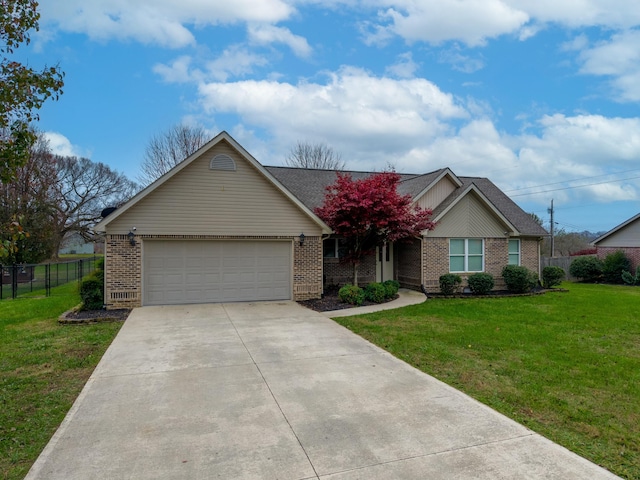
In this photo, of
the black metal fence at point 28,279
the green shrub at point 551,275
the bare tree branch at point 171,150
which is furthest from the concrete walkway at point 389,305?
the bare tree branch at point 171,150

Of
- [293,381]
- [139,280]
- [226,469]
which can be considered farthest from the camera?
[139,280]

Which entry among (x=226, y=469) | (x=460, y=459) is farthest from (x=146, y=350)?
(x=460, y=459)

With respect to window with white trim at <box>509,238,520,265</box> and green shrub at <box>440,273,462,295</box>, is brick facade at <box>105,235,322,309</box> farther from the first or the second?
window with white trim at <box>509,238,520,265</box>

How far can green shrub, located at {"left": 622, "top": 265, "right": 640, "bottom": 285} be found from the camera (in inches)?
869

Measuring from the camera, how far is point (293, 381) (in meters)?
5.98

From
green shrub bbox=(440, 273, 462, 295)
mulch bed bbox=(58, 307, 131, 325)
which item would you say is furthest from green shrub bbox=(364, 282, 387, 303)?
mulch bed bbox=(58, 307, 131, 325)

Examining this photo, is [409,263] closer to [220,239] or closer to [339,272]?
[339,272]

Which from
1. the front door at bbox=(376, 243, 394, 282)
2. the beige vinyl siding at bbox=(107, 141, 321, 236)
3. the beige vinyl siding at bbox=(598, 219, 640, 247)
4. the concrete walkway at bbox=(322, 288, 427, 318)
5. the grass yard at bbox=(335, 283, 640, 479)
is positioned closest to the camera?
the grass yard at bbox=(335, 283, 640, 479)

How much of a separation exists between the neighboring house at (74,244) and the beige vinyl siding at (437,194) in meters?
35.0

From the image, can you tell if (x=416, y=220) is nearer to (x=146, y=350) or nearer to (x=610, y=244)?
(x=146, y=350)

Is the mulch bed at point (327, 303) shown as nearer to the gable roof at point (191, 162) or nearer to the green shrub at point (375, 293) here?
the green shrub at point (375, 293)

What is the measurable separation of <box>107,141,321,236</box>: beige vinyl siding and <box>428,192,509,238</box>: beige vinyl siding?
19.1 ft

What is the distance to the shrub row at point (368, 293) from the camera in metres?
13.1

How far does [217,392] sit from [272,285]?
8526 millimetres
